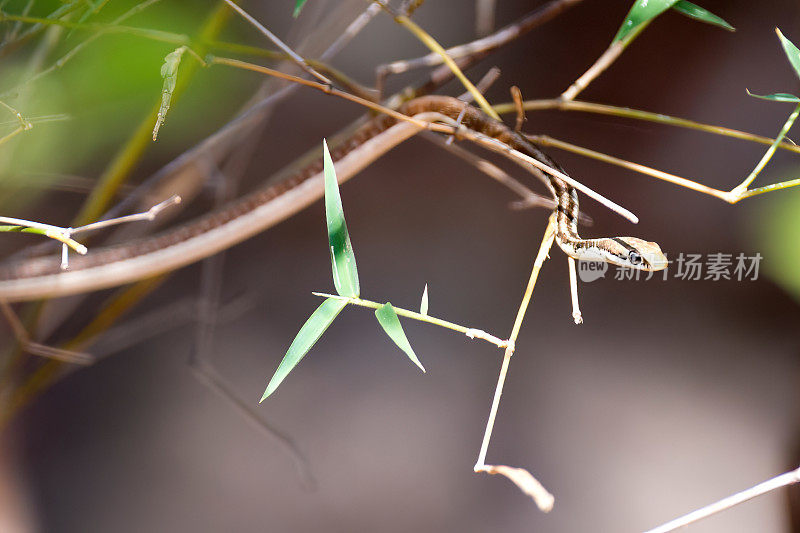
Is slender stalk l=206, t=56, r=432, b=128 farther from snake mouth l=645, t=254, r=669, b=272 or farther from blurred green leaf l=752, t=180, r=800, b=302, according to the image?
blurred green leaf l=752, t=180, r=800, b=302

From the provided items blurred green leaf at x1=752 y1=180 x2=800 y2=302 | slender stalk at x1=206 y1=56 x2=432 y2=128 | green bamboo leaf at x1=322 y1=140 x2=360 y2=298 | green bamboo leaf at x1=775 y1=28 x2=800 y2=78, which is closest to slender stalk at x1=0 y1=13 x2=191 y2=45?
slender stalk at x1=206 y1=56 x2=432 y2=128

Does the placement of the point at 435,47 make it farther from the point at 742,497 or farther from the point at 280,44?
the point at 742,497

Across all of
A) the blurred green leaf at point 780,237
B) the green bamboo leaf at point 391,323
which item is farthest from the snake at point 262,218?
the blurred green leaf at point 780,237

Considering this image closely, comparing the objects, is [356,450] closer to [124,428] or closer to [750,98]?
[124,428]

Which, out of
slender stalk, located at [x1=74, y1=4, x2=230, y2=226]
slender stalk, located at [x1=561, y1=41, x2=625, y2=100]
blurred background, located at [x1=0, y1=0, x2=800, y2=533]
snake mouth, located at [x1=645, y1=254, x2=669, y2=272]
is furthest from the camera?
blurred background, located at [x1=0, y1=0, x2=800, y2=533]

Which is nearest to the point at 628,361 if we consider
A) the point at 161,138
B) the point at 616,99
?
the point at 616,99

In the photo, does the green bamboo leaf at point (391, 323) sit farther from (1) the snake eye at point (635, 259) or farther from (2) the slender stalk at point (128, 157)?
(2) the slender stalk at point (128, 157)
